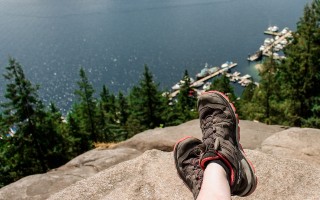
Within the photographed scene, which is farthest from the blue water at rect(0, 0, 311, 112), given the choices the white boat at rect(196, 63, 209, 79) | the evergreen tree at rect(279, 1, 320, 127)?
the evergreen tree at rect(279, 1, 320, 127)

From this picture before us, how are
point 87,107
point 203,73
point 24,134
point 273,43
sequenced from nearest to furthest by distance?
point 24,134
point 87,107
point 203,73
point 273,43

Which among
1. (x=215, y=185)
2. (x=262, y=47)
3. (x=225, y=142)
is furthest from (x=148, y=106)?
(x=262, y=47)

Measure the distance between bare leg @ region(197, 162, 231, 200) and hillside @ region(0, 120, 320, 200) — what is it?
5.14 ft

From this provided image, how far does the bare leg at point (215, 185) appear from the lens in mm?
3818

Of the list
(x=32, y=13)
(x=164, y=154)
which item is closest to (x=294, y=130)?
(x=164, y=154)

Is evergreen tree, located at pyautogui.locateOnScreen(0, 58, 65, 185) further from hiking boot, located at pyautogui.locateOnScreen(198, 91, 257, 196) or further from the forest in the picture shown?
hiking boot, located at pyautogui.locateOnScreen(198, 91, 257, 196)

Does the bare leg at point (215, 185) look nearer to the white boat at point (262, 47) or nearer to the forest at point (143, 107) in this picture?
the forest at point (143, 107)

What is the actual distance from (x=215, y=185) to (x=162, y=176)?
2.48 m

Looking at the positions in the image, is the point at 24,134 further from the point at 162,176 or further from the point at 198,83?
the point at 198,83

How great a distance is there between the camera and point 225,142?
5.05m

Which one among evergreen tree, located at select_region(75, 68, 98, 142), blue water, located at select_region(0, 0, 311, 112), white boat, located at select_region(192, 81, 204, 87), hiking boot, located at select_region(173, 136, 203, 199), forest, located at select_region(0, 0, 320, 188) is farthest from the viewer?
blue water, located at select_region(0, 0, 311, 112)

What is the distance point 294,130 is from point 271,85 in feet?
65.0

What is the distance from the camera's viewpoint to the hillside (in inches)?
231

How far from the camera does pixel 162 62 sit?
318 ft
